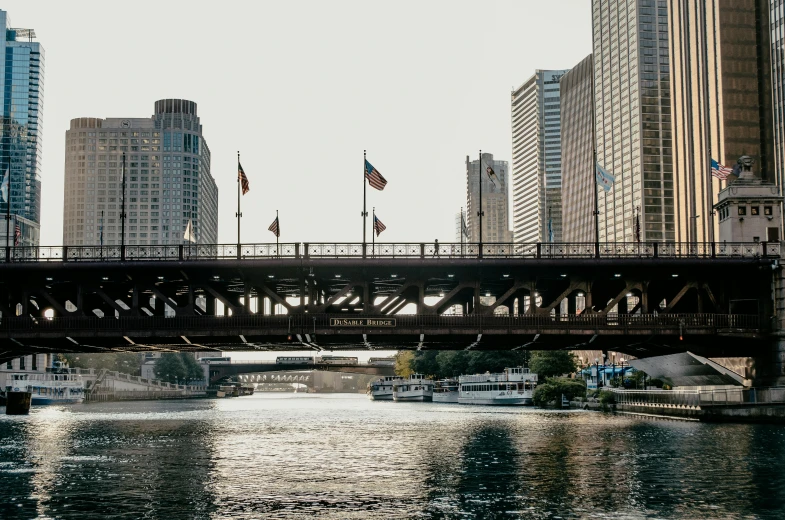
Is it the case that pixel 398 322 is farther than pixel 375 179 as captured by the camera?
No

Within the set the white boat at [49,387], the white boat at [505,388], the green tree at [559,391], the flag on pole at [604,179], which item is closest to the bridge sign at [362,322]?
the flag on pole at [604,179]

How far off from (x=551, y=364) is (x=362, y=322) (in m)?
95.9

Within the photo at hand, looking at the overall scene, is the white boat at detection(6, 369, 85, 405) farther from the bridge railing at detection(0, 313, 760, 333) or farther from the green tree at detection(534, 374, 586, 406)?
the bridge railing at detection(0, 313, 760, 333)

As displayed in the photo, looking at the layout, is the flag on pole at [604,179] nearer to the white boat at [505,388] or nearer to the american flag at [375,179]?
the american flag at [375,179]

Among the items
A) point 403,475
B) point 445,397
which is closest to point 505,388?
point 445,397

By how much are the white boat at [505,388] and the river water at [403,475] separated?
3162 inches

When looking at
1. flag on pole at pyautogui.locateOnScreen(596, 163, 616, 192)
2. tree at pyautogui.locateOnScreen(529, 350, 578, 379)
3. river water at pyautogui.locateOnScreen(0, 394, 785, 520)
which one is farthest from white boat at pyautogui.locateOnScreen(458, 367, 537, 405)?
river water at pyautogui.locateOnScreen(0, 394, 785, 520)

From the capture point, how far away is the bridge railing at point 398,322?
73.6 meters

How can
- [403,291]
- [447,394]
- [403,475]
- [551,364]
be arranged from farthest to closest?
[447,394]
[551,364]
[403,291]
[403,475]

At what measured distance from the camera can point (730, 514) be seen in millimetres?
31891

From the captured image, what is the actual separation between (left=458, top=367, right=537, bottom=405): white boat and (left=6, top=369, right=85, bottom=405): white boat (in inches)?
2866

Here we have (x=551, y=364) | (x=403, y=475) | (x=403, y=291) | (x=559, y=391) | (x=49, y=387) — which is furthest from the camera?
(x=49, y=387)

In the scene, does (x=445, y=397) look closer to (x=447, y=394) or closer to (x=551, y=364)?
(x=447, y=394)

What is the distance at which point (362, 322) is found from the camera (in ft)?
242
